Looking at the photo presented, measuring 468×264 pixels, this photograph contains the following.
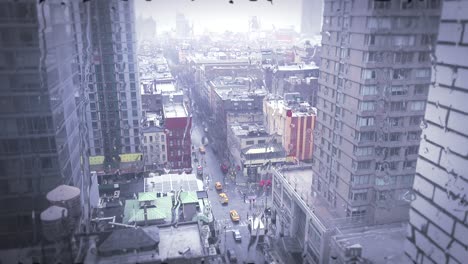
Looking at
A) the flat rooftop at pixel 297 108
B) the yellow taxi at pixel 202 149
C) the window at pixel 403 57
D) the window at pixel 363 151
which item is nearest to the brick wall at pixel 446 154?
the window at pixel 403 57

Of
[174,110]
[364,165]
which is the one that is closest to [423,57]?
[364,165]

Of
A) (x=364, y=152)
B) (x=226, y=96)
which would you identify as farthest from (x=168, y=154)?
(x=364, y=152)

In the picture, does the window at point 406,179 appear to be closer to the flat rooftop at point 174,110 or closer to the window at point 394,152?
the window at point 394,152

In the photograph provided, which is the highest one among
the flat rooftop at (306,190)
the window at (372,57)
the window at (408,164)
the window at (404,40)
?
the window at (404,40)

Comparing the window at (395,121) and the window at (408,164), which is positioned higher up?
the window at (395,121)

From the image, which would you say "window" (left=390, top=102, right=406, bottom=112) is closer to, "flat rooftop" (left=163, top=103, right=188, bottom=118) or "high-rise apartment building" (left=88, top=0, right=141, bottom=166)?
"high-rise apartment building" (left=88, top=0, right=141, bottom=166)

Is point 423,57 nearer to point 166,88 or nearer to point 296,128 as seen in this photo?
point 296,128
